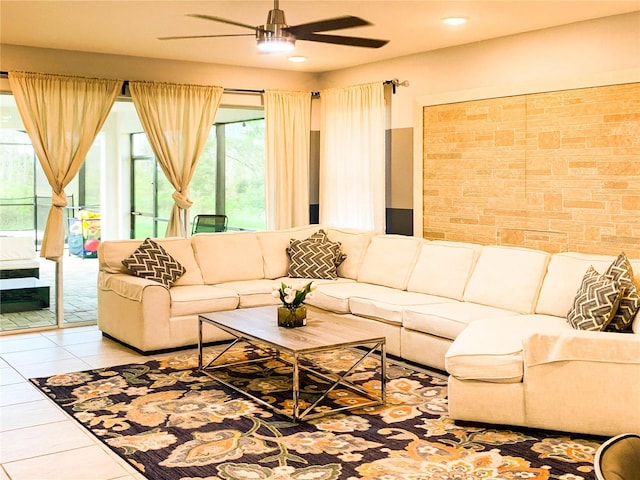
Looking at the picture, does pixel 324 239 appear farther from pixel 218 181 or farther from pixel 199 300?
pixel 199 300

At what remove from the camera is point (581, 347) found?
396 cm

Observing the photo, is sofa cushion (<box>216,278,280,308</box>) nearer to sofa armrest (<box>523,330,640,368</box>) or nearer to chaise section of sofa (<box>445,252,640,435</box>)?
chaise section of sofa (<box>445,252,640,435</box>)

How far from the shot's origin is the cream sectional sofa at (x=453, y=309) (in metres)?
3.97

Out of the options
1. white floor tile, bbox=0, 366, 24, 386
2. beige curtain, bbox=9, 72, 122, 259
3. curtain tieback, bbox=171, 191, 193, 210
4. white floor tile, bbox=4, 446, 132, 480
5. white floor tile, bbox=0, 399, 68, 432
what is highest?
beige curtain, bbox=9, 72, 122, 259

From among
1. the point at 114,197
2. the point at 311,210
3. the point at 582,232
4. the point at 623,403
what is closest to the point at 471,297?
the point at 582,232

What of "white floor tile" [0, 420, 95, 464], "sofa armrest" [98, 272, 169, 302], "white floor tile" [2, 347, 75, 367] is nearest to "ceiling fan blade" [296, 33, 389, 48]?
"sofa armrest" [98, 272, 169, 302]

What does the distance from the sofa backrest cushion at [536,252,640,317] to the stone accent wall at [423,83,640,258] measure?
0.40m

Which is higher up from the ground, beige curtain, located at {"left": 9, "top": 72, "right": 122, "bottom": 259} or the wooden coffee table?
beige curtain, located at {"left": 9, "top": 72, "right": 122, "bottom": 259}

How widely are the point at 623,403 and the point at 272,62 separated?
499cm

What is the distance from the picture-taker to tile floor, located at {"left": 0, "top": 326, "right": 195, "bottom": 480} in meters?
3.61

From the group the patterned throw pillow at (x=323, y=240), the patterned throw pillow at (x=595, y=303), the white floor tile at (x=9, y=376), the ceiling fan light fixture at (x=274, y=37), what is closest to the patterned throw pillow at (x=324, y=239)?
the patterned throw pillow at (x=323, y=240)

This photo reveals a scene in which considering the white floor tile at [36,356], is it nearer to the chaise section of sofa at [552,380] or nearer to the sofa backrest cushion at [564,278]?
the chaise section of sofa at [552,380]

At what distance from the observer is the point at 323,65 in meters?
7.71

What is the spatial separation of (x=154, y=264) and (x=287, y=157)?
7.83 feet
